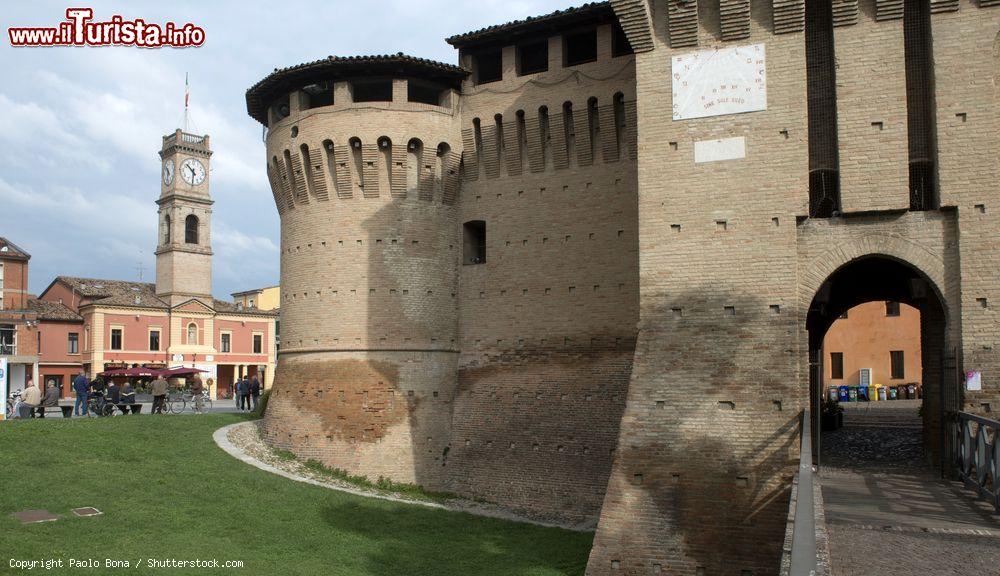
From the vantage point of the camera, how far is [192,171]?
56594 millimetres

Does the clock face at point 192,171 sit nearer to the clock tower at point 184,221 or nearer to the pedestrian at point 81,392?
the clock tower at point 184,221

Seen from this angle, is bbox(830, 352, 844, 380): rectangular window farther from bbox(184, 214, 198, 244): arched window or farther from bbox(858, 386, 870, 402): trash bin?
bbox(184, 214, 198, 244): arched window

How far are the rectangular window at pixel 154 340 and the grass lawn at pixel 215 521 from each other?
32.6m

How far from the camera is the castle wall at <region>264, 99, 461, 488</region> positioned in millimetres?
18969

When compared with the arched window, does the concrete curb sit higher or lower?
lower

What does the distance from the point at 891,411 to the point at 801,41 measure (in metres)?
17.3

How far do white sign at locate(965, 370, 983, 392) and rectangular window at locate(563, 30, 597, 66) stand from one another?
1048 cm

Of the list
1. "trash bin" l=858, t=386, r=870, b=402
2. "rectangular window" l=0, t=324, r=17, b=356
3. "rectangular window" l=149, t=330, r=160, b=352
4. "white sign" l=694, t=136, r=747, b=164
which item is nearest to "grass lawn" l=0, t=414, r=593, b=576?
"white sign" l=694, t=136, r=747, b=164

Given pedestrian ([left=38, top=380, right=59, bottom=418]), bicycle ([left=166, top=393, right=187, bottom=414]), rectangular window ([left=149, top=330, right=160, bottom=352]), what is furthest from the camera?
rectangular window ([left=149, top=330, right=160, bottom=352])

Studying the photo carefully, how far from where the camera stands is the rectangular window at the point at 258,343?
54062mm

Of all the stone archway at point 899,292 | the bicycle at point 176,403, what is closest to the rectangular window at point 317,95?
the bicycle at point 176,403

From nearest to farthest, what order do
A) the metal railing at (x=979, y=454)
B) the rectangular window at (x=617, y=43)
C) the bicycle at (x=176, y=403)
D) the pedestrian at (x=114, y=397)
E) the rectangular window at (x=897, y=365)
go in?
the metal railing at (x=979, y=454) < the rectangular window at (x=617, y=43) < the pedestrian at (x=114, y=397) < the bicycle at (x=176, y=403) < the rectangular window at (x=897, y=365)

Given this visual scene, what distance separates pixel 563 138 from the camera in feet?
60.1

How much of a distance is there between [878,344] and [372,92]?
24193mm
